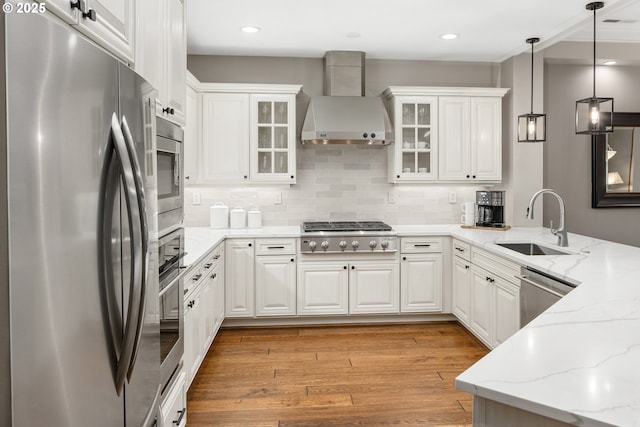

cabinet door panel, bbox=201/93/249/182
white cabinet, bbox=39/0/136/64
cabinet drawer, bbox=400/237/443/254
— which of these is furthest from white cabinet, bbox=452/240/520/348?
white cabinet, bbox=39/0/136/64

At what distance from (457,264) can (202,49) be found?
319cm

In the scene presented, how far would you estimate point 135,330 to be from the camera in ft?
3.71

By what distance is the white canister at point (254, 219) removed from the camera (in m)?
4.51

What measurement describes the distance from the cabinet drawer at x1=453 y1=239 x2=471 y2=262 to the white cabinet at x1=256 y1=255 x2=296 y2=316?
1.52m

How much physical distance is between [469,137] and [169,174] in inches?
135

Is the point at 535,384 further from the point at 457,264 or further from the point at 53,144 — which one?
the point at 457,264

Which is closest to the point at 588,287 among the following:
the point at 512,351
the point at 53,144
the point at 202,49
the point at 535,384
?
the point at 512,351

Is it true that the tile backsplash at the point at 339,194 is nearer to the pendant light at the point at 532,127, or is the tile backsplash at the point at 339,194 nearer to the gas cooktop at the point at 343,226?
the gas cooktop at the point at 343,226

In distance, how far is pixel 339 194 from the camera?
4.78 m

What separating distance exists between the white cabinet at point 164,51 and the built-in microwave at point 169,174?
11 cm

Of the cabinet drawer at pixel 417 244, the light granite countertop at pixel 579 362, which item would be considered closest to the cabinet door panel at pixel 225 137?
the cabinet drawer at pixel 417 244

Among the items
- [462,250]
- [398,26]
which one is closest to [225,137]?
[398,26]

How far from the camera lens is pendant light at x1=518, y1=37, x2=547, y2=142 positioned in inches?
150

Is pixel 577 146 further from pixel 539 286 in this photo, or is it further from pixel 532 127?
pixel 539 286
